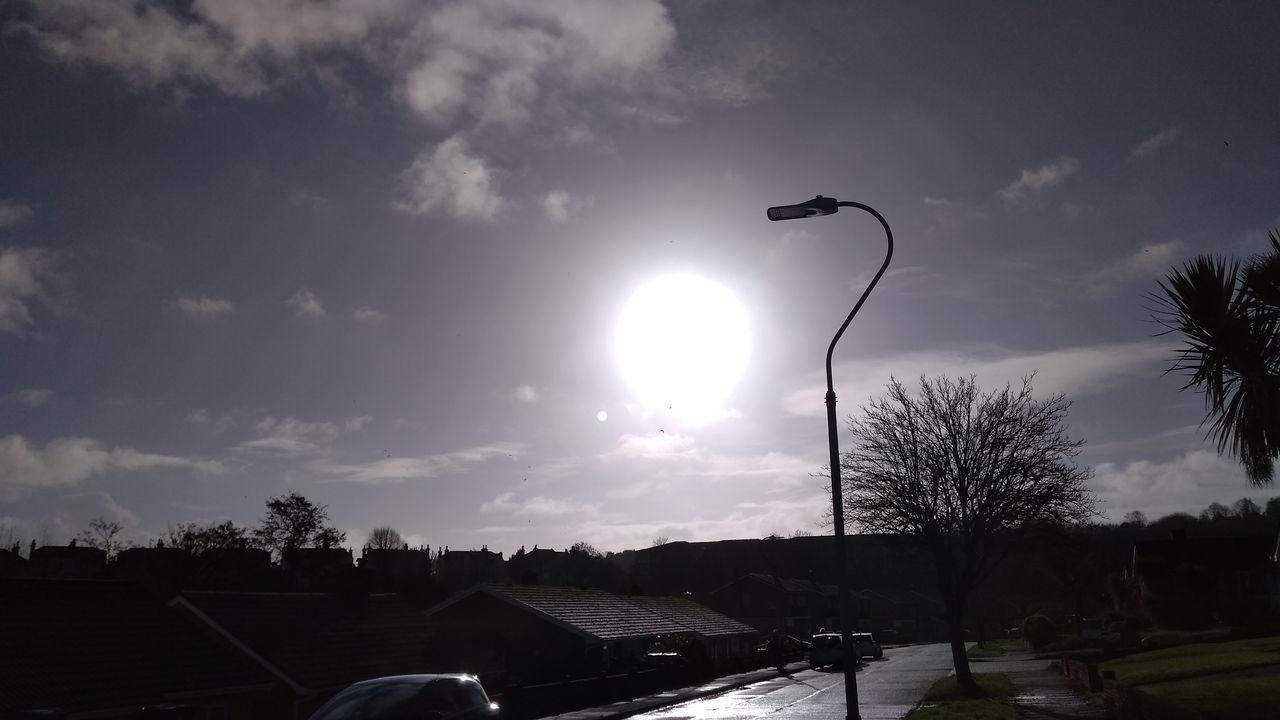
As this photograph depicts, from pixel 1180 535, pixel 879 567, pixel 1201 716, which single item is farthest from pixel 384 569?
pixel 1201 716

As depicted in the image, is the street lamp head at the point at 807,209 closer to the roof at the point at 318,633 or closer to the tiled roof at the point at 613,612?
the roof at the point at 318,633

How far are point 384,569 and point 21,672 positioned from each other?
97.5 m

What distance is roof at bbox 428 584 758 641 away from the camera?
149 feet

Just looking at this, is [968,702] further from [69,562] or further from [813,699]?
[69,562]

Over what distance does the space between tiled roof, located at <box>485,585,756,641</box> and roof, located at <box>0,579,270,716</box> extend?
17.6m

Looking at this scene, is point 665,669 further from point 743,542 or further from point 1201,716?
point 743,542

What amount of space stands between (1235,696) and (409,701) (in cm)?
1333

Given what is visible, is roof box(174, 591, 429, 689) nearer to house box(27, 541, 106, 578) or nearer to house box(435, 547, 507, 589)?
house box(27, 541, 106, 578)

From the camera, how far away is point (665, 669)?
134 feet

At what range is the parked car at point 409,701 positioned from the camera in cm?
1280

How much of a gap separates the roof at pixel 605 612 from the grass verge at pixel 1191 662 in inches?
971

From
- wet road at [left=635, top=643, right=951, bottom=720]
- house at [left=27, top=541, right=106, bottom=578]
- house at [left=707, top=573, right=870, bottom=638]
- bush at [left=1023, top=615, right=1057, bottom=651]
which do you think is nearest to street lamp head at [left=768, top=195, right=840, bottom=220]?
wet road at [left=635, top=643, right=951, bottom=720]

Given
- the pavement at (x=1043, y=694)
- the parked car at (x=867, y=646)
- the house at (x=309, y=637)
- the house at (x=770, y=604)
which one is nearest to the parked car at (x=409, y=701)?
the pavement at (x=1043, y=694)

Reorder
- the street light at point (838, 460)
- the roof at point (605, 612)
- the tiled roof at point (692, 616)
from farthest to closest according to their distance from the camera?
the tiled roof at point (692, 616) → the roof at point (605, 612) → the street light at point (838, 460)
